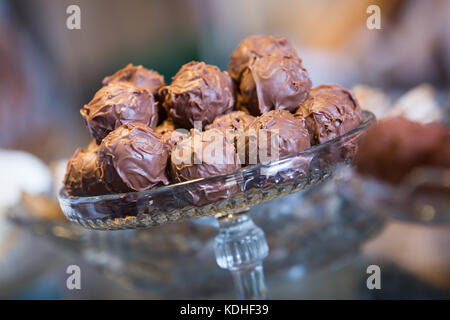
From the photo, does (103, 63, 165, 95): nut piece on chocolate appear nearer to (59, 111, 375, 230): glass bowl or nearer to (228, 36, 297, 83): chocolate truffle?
(228, 36, 297, 83): chocolate truffle

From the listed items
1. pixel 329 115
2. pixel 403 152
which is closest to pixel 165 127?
pixel 329 115

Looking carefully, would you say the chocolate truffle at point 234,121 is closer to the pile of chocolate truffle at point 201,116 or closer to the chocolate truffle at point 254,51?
the pile of chocolate truffle at point 201,116

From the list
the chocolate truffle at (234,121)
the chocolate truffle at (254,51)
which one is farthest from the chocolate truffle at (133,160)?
the chocolate truffle at (254,51)

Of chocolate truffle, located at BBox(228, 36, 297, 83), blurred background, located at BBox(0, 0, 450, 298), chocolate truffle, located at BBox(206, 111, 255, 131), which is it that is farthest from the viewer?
blurred background, located at BBox(0, 0, 450, 298)

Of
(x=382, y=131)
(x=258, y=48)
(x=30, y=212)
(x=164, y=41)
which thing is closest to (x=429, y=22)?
(x=164, y=41)

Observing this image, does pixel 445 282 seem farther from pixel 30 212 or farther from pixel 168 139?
pixel 30 212

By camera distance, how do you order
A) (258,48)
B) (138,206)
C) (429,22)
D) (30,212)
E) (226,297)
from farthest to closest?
(429,22) < (30,212) < (226,297) < (258,48) < (138,206)

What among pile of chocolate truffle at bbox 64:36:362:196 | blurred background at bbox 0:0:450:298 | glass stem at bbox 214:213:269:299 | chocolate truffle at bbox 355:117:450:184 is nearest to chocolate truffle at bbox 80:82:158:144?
pile of chocolate truffle at bbox 64:36:362:196

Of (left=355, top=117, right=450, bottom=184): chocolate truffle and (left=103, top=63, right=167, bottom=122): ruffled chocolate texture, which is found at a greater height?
(left=103, top=63, right=167, bottom=122): ruffled chocolate texture
